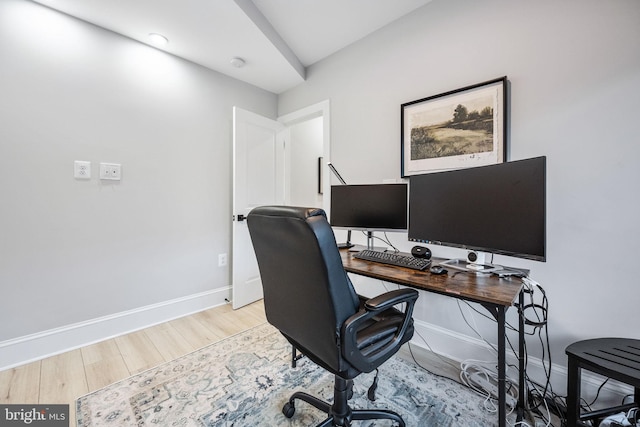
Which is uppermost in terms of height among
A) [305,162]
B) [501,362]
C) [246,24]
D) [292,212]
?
[246,24]

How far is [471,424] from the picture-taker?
4.01 ft

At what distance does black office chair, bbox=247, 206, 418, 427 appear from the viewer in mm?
839

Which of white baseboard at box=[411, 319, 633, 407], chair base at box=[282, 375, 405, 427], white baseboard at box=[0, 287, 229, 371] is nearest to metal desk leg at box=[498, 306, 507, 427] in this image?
chair base at box=[282, 375, 405, 427]

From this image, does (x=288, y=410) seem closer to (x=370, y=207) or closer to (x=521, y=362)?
(x=521, y=362)

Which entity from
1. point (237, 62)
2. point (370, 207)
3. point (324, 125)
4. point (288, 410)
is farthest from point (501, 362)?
point (237, 62)

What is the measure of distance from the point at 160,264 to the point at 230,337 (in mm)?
948

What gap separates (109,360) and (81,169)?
4.60ft

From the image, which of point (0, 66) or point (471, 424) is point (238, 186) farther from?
point (471, 424)

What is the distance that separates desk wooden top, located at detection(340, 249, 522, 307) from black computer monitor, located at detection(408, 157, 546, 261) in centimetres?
15

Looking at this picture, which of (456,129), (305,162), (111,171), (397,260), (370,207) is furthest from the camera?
(305,162)

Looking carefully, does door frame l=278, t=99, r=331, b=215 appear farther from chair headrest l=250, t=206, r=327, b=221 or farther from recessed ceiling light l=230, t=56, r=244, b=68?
chair headrest l=250, t=206, r=327, b=221

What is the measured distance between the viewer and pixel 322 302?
871 millimetres

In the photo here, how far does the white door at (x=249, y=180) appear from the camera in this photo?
2.59 metres

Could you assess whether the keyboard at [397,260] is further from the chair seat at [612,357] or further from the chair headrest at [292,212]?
the chair headrest at [292,212]
